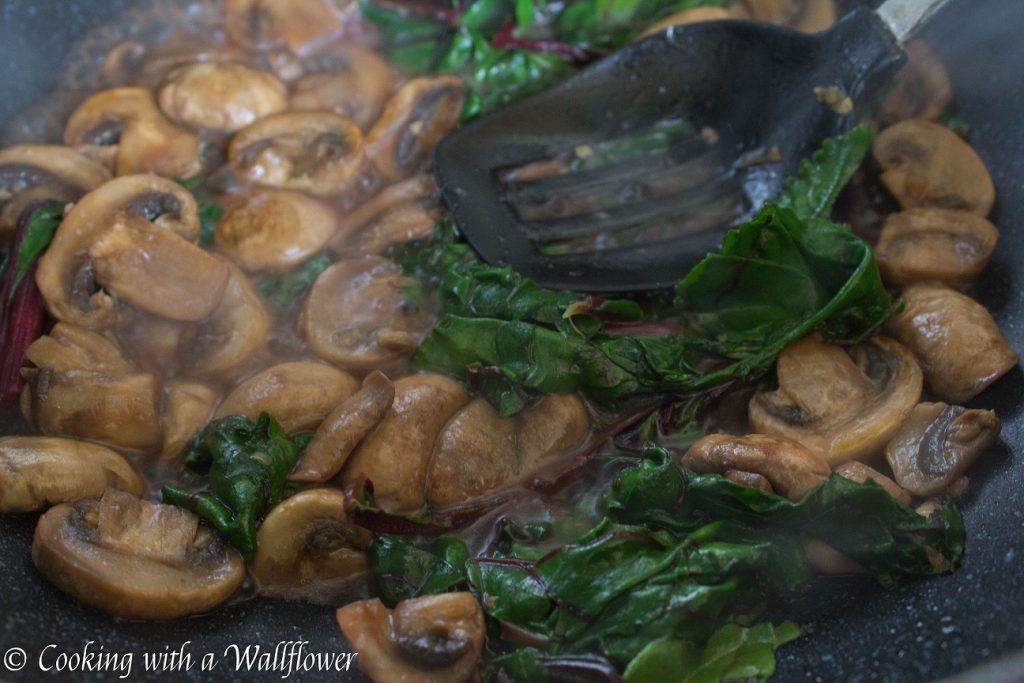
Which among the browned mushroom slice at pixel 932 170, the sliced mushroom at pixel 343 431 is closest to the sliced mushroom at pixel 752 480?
the sliced mushroom at pixel 343 431

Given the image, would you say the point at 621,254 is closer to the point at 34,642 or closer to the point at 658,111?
the point at 658,111

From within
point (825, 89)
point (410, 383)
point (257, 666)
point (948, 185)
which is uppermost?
point (825, 89)

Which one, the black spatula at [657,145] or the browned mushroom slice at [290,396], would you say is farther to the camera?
the black spatula at [657,145]

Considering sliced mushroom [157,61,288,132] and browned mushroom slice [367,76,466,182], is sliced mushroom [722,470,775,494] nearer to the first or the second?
browned mushroom slice [367,76,466,182]

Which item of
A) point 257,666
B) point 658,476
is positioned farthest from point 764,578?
point 257,666

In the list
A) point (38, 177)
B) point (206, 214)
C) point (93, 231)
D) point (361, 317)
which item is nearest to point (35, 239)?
point (93, 231)

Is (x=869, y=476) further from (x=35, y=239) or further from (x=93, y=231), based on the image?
(x=35, y=239)

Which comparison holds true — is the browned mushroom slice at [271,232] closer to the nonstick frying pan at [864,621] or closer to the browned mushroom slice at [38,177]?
the browned mushroom slice at [38,177]
